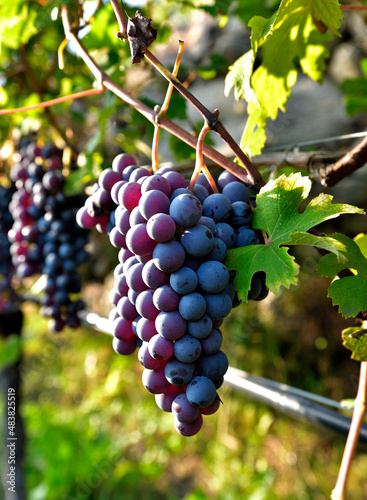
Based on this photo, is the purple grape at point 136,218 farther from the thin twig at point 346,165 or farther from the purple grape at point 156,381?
the thin twig at point 346,165

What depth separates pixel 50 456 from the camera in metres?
2.13

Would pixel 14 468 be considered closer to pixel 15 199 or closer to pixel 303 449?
pixel 15 199

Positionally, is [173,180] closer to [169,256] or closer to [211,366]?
[169,256]

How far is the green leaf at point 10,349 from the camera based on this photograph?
1.27m

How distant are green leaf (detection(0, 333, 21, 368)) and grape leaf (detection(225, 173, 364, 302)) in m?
1.06

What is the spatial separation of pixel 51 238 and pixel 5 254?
25cm

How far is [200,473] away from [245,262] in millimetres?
2462

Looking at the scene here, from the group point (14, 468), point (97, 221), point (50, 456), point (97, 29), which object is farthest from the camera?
point (50, 456)

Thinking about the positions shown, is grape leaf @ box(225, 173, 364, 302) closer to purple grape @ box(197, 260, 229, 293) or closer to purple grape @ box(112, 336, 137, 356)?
purple grape @ box(197, 260, 229, 293)

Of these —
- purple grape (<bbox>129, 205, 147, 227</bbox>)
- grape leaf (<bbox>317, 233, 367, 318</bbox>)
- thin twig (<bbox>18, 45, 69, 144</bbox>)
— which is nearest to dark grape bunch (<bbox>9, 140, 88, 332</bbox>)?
thin twig (<bbox>18, 45, 69, 144</bbox>)

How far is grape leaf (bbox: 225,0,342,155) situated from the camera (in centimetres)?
55

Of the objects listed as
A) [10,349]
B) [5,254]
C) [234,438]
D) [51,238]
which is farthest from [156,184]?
[234,438]

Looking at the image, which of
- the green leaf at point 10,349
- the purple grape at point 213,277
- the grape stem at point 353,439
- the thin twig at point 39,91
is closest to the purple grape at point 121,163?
the purple grape at point 213,277

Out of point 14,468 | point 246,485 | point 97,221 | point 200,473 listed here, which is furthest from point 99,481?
point 97,221
